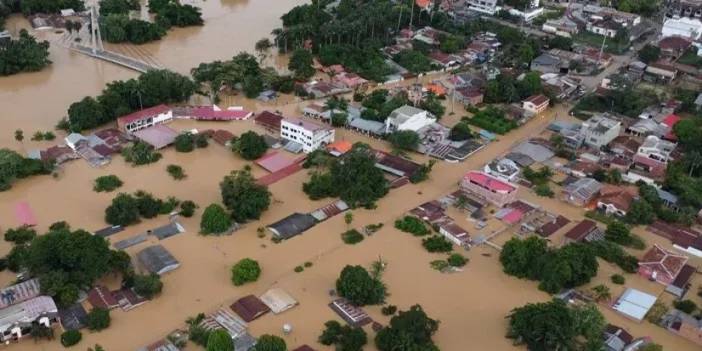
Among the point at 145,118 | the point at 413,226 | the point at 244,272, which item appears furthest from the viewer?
the point at 145,118

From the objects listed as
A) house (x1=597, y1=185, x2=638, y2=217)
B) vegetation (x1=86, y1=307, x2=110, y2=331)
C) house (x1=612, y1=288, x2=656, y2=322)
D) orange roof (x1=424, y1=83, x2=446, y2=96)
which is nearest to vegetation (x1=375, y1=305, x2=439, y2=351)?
house (x1=612, y1=288, x2=656, y2=322)

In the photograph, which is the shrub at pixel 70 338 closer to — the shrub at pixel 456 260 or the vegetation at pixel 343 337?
the vegetation at pixel 343 337

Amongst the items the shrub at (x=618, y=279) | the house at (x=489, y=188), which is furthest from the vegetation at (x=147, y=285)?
the shrub at (x=618, y=279)

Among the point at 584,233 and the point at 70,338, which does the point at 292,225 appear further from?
the point at 584,233

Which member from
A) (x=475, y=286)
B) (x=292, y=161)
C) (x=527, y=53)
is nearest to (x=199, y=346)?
(x=475, y=286)

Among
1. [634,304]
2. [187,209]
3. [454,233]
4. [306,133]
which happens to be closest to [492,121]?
[306,133]

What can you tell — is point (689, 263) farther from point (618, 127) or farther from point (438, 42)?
point (438, 42)
